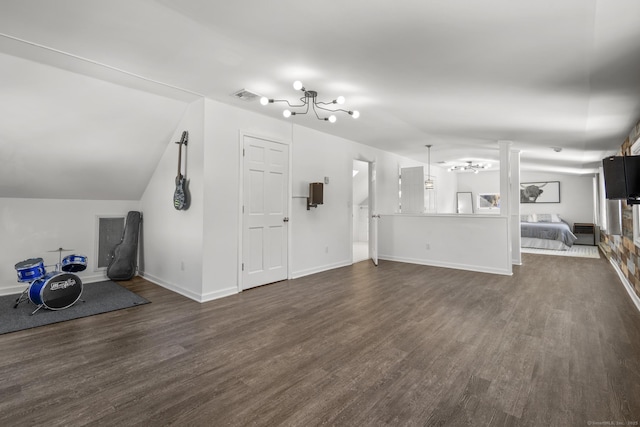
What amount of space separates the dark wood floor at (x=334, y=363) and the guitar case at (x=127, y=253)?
135 cm

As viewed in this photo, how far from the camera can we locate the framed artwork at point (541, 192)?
9.93 metres

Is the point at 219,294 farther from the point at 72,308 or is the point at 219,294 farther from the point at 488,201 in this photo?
the point at 488,201

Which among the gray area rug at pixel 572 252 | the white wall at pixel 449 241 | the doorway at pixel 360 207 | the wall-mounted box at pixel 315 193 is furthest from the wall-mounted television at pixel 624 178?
the doorway at pixel 360 207

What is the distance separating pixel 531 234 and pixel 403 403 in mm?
8506

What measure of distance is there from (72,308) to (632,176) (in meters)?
6.02

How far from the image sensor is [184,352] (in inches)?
94.6

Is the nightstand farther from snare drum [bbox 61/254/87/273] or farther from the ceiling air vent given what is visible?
snare drum [bbox 61/254/87/273]

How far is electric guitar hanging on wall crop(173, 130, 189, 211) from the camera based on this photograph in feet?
12.8

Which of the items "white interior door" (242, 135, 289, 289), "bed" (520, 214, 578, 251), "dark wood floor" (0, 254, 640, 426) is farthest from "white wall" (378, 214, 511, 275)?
"bed" (520, 214, 578, 251)

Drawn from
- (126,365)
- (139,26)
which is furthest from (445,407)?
(139,26)

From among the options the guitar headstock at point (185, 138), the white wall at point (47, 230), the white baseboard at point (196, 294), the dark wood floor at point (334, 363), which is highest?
the guitar headstock at point (185, 138)

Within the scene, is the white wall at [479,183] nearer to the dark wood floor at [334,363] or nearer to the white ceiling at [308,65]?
the white ceiling at [308,65]

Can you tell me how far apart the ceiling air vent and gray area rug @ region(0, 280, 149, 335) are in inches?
106

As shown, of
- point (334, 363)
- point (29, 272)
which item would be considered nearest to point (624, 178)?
point (334, 363)
